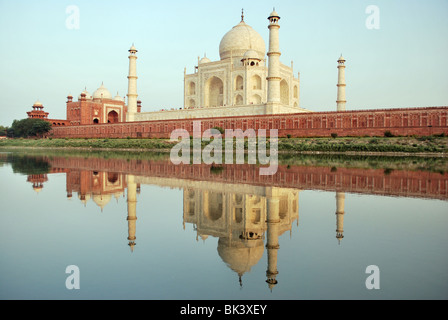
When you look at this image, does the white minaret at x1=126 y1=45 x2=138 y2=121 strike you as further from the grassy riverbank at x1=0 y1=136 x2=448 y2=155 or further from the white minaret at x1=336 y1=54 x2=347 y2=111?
the white minaret at x1=336 y1=54 x2=347 y2=111

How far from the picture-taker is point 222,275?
10.4ft

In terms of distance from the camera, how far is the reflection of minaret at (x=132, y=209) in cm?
425

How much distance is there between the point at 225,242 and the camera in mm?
4008

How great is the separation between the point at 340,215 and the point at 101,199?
4256mm

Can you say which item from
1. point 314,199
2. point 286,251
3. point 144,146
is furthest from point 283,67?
point 286,251

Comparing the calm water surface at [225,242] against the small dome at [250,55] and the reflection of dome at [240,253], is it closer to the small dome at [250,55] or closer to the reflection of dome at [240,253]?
the reflection of dome at [240,253]

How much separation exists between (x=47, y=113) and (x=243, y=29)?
92.1 feet

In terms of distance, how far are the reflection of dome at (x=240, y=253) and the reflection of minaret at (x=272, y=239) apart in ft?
0.36

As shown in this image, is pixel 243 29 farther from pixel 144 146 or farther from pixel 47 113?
pixel 47 113

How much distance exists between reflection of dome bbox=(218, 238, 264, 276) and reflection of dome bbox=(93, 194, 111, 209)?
9.93 feet

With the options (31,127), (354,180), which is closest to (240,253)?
(354,180)

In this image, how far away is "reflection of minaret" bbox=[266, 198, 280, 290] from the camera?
10.3 ft
